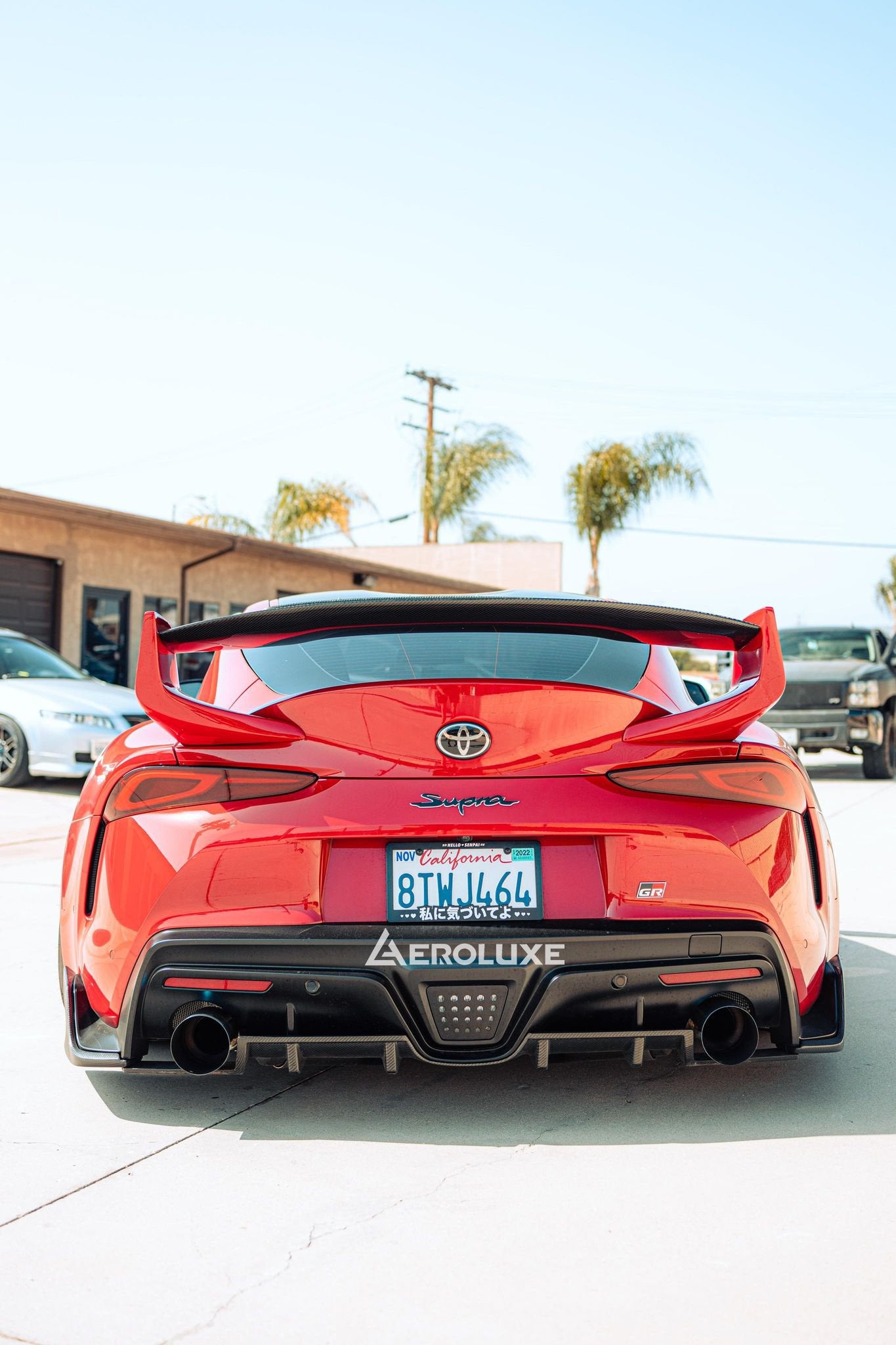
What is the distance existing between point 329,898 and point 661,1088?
4.08ft

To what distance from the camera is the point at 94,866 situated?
11.1ft

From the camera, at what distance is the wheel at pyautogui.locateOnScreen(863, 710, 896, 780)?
15.8m

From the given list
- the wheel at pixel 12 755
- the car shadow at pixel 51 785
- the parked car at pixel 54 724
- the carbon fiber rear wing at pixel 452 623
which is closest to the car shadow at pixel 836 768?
the parked car at pixel 54 724

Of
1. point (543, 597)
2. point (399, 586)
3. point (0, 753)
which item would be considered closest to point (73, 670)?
point (0, 753)

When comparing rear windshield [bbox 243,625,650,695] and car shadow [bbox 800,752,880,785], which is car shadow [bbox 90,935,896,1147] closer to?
rear windshield [bbox 243,625,650,695]

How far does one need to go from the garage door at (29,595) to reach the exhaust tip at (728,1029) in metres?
17.3

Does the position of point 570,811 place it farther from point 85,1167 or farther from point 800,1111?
point 85,1167

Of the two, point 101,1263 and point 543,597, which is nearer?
point 101,1263

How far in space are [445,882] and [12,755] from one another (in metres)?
10.4

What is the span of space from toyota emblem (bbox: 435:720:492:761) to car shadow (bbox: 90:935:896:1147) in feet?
3.18

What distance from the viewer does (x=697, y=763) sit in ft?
10.7

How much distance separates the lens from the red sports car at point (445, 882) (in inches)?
124

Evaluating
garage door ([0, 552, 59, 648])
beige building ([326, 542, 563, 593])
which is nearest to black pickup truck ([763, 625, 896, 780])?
garage door ([0, 552, 59, 648])

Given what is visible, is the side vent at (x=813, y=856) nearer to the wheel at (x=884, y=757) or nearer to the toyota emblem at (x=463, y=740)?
the toyota emblem at (x=463, y=740)
